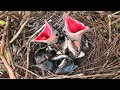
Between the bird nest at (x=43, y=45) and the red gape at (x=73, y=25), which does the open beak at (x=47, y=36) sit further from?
the red gape at (x=73, y=25)

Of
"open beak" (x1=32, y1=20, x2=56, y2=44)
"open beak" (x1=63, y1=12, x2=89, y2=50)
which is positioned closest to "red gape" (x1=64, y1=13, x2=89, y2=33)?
"open beak" (x1=63, y1=12, x2=89, y2=50)

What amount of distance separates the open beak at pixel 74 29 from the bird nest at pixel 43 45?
0.04m

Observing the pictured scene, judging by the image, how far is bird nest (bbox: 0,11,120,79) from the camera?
19.6 feet

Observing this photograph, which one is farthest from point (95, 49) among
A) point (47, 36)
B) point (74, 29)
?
point (47, 36)

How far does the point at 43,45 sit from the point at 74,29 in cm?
33

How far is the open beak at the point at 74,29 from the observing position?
6008 millimetres

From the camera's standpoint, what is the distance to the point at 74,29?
6020 millimetres

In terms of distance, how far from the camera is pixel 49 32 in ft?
19.7

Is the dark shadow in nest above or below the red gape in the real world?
below

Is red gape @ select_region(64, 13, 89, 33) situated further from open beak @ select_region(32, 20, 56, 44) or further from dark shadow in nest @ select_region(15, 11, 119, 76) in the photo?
open beak @ select_region(32, 20, 56, 44)

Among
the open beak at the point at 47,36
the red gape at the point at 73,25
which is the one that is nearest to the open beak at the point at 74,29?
the red gape at the point at 73,25

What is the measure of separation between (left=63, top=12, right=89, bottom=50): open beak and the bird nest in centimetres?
4
